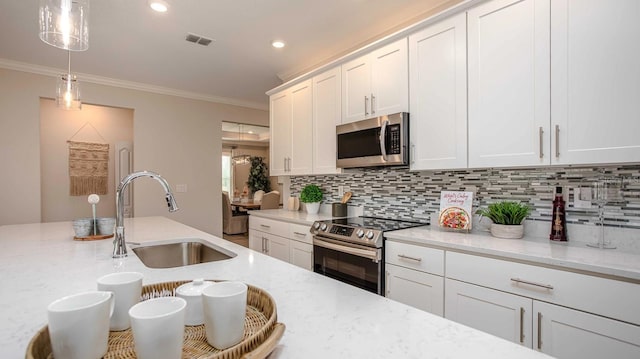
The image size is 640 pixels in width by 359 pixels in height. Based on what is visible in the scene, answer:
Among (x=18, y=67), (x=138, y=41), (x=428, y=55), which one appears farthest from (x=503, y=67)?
(x=18, y=67)

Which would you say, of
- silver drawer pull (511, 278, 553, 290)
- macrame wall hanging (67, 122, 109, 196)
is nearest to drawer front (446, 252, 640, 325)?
silver drawer pull (511, 278, 553, 290)

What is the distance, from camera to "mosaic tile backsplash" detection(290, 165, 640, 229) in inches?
67.0

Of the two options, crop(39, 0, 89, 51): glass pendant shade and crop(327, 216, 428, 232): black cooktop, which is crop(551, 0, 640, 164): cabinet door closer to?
crop(327, 216, 428, 232): black cooktop

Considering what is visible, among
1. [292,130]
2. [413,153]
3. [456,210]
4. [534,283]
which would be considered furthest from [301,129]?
[534,283]

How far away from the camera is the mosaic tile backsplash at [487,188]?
67.0 inches

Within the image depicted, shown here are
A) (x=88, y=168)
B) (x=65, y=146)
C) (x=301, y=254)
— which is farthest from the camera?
(x=88, y=168)

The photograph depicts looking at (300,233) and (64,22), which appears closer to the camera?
(64,22)

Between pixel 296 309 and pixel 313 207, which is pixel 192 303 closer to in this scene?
pixel 296 309

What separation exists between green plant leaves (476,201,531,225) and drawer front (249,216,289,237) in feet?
5.85

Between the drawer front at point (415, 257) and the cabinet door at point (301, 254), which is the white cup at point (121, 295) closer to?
the drawer front at point (415, 257)

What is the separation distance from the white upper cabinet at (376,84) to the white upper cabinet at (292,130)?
557 mm

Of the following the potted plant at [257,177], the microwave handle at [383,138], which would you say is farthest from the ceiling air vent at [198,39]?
the potted plant at [257,177]

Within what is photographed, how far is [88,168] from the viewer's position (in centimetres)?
500

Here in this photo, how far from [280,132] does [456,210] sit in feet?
7.28
